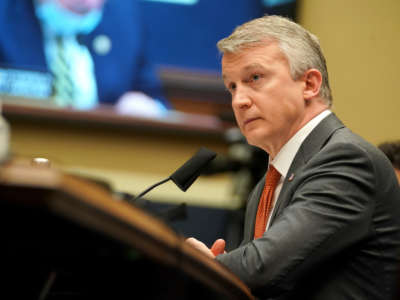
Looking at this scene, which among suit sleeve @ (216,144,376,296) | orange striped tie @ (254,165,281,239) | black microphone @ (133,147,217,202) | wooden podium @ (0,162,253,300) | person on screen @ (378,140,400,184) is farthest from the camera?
person on screen @ (378,140,400,184)

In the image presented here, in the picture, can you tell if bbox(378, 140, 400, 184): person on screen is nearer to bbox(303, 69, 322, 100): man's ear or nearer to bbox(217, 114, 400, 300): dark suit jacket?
bbox(303, 69, 322, 100): man's ear

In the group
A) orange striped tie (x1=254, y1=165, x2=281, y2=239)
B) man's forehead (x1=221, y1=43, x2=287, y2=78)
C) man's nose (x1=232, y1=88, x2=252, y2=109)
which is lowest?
orange striped tie (x1=254, y1=165, x2=281, y2=239)

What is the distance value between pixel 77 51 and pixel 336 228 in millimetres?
2428

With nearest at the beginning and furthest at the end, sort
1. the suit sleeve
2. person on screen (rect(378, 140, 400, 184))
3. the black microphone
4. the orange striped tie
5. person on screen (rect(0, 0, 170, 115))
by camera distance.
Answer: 1. the suit sleeve
2. the black microphone
3. the orange striped tie
4. person on screen (rect(378, 140, 400, 184))
5. person on screen (rect(0, 0, 170, 115))

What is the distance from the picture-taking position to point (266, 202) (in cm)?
168

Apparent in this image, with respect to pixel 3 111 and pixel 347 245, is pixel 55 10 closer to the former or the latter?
pixel 3 111

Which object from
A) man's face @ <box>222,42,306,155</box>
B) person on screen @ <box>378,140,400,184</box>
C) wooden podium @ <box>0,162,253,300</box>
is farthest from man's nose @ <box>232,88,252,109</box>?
person on screen @ <box>378,140,400,184</box>

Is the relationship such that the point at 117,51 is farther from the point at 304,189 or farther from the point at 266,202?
the point at 304,189

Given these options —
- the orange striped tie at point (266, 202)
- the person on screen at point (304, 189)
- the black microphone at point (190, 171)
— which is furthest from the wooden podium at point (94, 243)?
the orange striped tie at point (266, 202)

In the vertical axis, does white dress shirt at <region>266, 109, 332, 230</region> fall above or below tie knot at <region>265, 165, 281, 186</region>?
above

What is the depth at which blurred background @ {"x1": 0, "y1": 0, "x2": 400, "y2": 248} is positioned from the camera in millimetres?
3383

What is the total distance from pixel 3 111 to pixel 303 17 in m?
1.92

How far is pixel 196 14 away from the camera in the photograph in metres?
3.56

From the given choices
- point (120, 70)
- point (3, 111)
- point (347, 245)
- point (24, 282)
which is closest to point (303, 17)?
point (120, 70)
